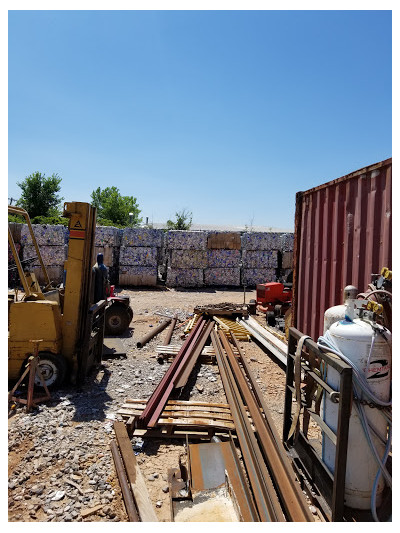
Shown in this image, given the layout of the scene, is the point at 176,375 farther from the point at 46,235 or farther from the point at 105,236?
the point at 46,235

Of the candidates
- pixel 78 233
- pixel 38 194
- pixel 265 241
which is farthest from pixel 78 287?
pixel 38 194

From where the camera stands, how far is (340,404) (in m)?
2.84

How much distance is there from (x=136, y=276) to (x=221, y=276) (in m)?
4.65

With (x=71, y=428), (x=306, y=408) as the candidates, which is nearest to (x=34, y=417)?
(x=71, y=428)

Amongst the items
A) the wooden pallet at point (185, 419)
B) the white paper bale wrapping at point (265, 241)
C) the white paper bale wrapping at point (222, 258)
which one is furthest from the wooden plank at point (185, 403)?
the white paper bale wrapping at point (265, 241)

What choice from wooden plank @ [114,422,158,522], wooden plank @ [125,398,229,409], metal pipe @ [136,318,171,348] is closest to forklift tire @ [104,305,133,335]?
metal pipe @ [136,318,171,348]

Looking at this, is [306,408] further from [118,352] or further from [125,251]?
[125,251]

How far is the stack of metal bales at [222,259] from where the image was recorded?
65.6 ft

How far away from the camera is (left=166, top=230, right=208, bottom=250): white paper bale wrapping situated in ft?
64.2

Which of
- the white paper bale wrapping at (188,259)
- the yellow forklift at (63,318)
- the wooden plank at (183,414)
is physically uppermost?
the white paper bale wrapping at (188,259)

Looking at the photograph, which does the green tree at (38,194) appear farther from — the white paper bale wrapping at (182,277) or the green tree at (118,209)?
the white paper bale wrapping at (182,277)

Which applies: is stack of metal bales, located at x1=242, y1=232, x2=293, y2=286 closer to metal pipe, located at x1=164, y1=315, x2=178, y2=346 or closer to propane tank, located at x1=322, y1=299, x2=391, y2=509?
metal pipe, located at x1=164, y1=315, x2=178, y2=346

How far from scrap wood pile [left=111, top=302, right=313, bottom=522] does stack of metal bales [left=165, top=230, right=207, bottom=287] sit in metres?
13.4

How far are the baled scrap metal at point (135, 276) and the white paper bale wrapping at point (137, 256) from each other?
0.83 feet
